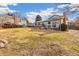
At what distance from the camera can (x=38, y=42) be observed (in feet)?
4.26

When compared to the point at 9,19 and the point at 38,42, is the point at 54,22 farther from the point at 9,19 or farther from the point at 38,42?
the point at 9,19

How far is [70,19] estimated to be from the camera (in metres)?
1.30

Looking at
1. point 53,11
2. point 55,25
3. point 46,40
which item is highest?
point 53,11

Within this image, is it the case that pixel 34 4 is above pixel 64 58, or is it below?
above

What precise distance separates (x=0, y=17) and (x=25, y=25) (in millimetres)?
219

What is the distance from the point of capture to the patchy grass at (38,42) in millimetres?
1277

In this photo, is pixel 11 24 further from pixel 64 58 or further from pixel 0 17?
pixel 64 58

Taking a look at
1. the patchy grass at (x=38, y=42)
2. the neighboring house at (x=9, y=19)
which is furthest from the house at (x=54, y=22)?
the neighboring house at (x=9, y=19)

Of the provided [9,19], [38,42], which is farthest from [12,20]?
[38,42]

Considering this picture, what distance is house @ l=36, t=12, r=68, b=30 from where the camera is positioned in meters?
1.30

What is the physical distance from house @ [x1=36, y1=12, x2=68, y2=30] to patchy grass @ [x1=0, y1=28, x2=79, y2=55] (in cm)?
5

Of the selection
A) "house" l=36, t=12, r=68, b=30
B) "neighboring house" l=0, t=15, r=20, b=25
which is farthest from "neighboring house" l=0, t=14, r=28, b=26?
"house" l=36, t=12, r=68, b=30

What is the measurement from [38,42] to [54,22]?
0.21 metres

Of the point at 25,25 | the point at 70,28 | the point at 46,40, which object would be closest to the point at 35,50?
the point at 46,40
